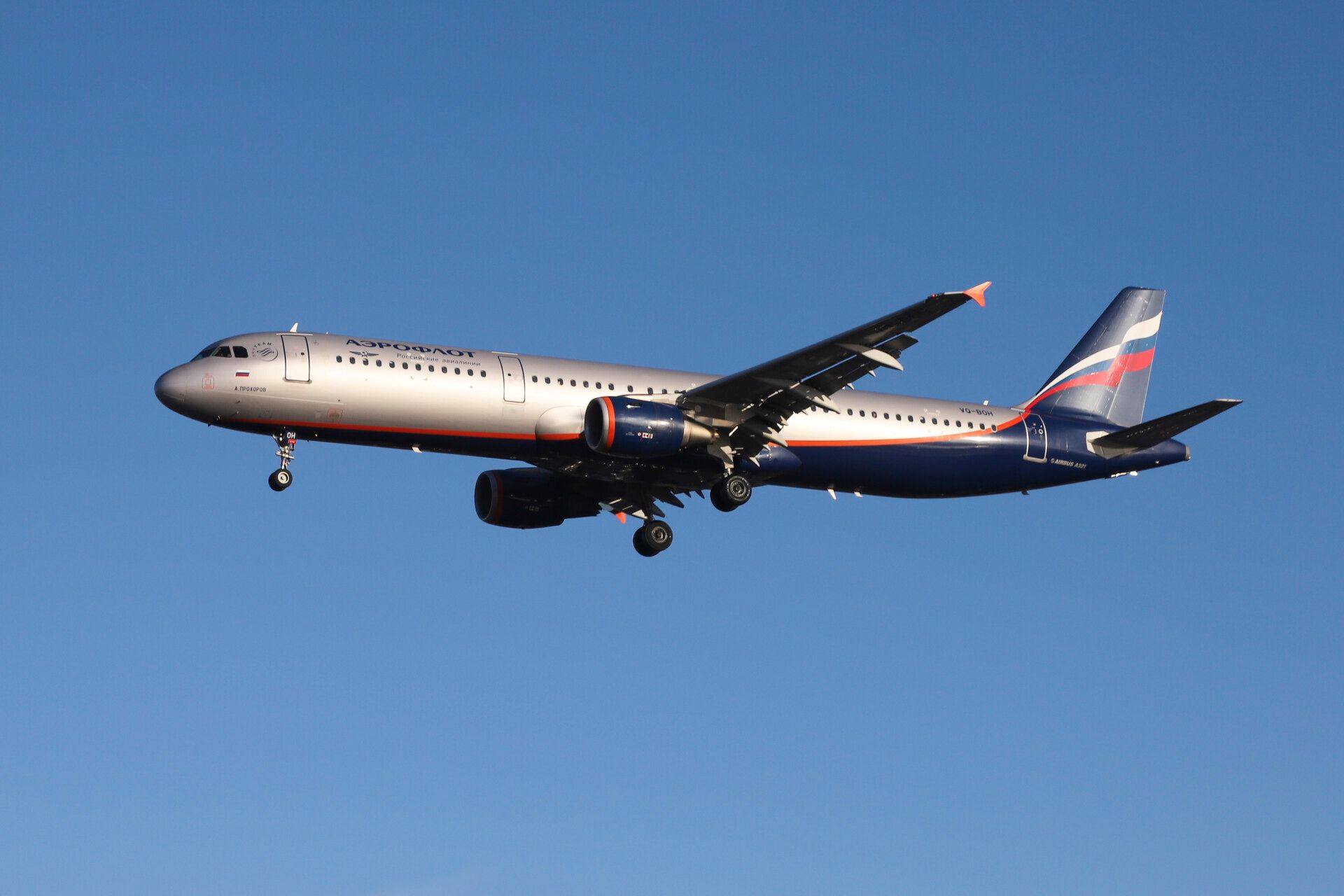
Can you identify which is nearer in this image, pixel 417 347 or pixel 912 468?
pixel 417 347

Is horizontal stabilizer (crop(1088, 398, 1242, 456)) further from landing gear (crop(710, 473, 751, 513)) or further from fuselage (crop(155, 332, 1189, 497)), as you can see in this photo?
landing gear (crop(710, 473, 751, 513))

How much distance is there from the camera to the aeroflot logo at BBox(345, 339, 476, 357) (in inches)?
1661

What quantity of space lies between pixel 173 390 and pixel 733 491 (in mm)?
14914

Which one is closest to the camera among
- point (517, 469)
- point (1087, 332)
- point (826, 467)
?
point (826, 467)

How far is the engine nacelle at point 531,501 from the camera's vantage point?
4944cm

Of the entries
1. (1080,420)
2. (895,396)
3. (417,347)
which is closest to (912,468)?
(895,396)

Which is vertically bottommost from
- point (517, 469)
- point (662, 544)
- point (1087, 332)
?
point (662, 544)

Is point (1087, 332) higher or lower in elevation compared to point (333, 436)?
higher

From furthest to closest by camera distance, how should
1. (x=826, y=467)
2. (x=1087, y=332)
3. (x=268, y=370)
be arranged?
(x=1087, y=332) < (x=826, y=467) < (x=268, y=370)

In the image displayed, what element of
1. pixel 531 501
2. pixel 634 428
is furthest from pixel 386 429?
pixel 531 501

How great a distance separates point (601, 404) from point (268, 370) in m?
8.34

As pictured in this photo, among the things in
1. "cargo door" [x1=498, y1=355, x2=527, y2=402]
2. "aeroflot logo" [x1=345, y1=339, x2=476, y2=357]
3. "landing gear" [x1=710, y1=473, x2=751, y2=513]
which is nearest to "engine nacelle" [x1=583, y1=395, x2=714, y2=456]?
"cargo door" [x1=498, y1=355, x2=527, y2=402]

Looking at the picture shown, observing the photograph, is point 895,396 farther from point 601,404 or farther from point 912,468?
point 601,404

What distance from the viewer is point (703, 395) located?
141 ft
